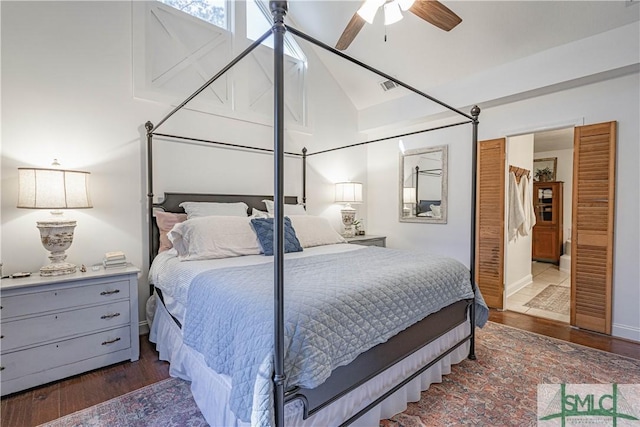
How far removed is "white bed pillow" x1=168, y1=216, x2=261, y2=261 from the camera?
2.33 m

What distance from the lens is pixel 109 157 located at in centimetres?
268

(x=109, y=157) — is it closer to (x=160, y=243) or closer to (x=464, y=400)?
(x=160, y=243)

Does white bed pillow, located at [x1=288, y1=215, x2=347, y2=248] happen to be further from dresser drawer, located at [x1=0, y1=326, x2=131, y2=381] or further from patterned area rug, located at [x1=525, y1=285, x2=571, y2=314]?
patterned area rug, located at [x1=525, y1=285, x2=571, y2=314]

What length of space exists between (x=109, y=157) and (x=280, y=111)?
2243 mm

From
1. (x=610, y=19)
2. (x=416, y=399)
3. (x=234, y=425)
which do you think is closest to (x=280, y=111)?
(x=234, y=425)

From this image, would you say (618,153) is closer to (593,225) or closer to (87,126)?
(593,225)

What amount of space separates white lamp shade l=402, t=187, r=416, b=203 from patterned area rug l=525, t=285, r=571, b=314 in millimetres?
1917

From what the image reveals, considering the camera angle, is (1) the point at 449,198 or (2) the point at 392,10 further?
(1) the point at 449,198

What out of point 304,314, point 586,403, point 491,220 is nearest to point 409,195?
point 491,220

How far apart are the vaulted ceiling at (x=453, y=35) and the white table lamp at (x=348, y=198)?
1.37 meters

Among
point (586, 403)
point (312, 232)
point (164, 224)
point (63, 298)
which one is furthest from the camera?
point (312, 232)

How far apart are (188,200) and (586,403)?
136 inches

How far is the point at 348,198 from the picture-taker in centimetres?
429

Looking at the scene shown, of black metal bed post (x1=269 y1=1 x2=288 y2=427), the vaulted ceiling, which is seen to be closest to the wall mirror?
the vaulted ceiling
